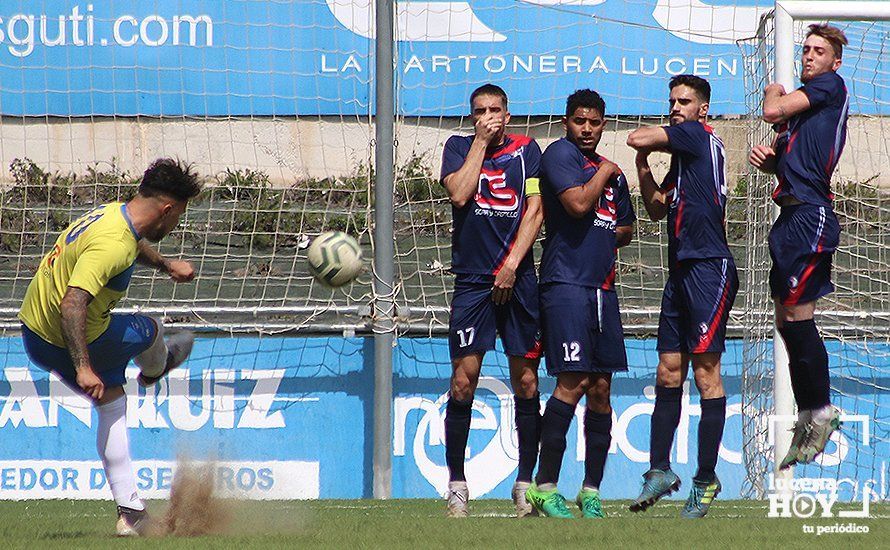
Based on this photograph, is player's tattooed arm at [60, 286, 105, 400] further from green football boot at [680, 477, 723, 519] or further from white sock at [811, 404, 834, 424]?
white sock at [811, 404, 834, 424]

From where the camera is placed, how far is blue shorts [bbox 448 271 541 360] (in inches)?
243

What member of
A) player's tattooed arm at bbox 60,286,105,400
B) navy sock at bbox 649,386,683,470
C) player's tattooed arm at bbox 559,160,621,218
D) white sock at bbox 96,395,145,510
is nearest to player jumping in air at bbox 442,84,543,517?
player's tattooed arm at bbox 559,160,621,218

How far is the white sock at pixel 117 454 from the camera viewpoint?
5266 mm

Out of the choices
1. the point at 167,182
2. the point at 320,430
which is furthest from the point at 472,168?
the point at 320,430

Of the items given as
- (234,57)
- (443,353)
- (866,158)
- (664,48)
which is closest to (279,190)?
(234,57)

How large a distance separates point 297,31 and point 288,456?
4.19 meters

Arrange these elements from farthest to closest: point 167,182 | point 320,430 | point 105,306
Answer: point 320,430, point 105,306, point 167,182

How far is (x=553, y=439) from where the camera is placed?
6.03 meters

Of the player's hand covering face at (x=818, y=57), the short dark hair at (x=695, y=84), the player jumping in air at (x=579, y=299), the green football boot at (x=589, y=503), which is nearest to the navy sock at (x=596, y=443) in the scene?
the player jumping in air at (x=579, y=299)

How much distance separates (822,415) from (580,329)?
1.16 metres

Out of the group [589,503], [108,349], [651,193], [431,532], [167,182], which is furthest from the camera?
[651,193]

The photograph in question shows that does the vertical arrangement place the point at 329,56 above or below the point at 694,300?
above

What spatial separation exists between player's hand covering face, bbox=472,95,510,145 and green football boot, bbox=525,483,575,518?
69.2 inches

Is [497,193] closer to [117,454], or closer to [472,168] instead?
[472,168]
